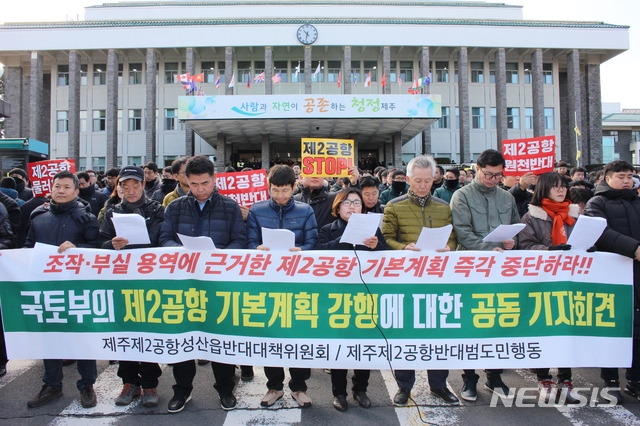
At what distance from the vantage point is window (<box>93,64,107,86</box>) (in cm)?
3447

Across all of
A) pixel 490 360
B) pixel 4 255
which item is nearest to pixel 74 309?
pixel 4 255

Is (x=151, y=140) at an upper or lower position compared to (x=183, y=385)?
upper

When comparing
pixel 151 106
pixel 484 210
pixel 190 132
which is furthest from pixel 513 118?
pixel 484 210

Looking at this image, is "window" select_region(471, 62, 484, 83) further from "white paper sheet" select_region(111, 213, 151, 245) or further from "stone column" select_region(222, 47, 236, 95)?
"white paper sheet" select_region(111, 213, 151, 245)

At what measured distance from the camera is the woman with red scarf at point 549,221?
3873 mm

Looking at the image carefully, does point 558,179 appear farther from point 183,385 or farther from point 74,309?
point 74,309

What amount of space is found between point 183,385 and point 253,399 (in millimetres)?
635

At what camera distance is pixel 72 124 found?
32.2 m

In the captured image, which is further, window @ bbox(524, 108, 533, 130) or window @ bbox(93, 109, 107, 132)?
window @ bbox(524, 108, 533, 130)

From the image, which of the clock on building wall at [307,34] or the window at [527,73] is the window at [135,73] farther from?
the window at [527,73]

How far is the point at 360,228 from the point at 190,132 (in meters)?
30.5

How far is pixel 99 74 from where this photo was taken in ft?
113

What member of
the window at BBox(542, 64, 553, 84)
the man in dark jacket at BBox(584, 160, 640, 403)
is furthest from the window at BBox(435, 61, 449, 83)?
the man in dark jacket at BBox(584, 160, 640, 403)

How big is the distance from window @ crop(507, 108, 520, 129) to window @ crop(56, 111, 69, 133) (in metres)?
36.7
